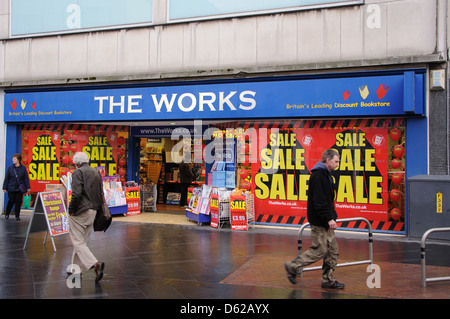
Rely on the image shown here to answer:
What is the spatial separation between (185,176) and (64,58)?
529cm

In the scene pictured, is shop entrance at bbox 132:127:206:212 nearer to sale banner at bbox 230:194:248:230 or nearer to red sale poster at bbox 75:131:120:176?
red sale poster at bbox 75:131:120:176

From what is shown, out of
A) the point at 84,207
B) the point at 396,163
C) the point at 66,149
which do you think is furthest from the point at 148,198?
the point at 396,163

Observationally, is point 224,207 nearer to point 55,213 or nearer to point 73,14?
point 55,213

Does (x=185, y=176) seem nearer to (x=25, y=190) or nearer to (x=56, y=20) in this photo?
(x=25, y=190)

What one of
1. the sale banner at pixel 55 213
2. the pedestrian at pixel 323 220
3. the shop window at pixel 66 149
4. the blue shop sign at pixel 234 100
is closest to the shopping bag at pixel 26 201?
the shop window at pixel 66 149

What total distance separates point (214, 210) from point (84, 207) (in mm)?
4876

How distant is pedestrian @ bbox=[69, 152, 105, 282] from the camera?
5863mm

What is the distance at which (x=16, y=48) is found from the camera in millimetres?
12992

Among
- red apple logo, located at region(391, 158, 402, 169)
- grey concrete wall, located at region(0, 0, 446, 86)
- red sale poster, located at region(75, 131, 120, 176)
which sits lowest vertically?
red apple logo, located at region(391, 158, 402, 169)

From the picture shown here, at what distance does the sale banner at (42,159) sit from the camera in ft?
42.9

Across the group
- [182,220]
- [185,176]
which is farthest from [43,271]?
[185,176]

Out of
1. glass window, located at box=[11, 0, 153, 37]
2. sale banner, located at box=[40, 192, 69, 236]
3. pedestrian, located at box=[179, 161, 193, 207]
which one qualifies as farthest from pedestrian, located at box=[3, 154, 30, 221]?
pedestrian, located at box=[179, 161, 193, 207]

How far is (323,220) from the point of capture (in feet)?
17.6
